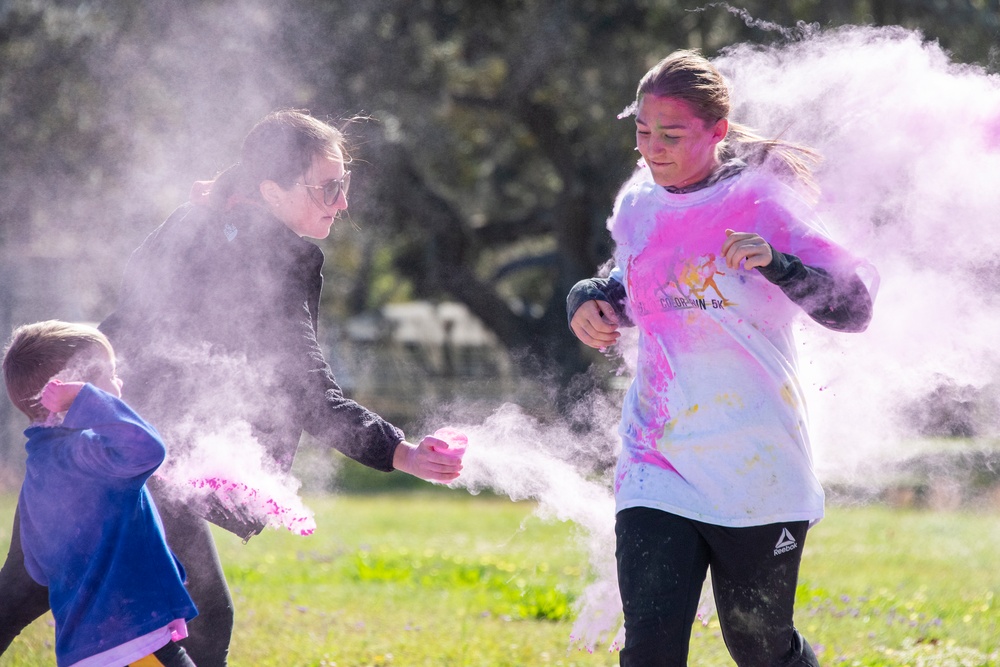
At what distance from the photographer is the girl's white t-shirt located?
2.98 metres

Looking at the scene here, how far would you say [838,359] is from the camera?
3.54m

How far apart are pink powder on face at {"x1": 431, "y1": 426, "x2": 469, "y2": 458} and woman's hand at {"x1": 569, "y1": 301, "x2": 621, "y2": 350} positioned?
0.46 m

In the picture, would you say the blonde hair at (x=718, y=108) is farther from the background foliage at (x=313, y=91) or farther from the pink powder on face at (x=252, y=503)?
the background foliage at (x=313, y=91)

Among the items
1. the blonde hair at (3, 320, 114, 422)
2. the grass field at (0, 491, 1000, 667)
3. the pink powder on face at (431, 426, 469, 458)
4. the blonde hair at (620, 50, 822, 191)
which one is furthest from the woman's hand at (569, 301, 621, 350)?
the blonde hair at (3, 320, 114, 422)

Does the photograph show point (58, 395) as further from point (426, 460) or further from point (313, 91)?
point (313, 91)

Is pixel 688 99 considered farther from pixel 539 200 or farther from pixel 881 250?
pixel 539 200

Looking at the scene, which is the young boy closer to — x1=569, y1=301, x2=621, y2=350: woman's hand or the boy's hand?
the boy's hand

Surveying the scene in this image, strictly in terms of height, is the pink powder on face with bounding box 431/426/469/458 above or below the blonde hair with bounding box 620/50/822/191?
below

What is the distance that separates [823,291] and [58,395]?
201cm

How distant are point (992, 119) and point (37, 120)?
13681 mm

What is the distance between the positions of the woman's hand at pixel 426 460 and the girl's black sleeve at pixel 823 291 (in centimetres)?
103

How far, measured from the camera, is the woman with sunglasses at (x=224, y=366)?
10.5 feet

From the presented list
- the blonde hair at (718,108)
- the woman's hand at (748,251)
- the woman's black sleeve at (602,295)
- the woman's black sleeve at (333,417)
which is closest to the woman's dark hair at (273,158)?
the woman's black sleeve at (333,417)

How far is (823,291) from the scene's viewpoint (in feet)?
9.55
